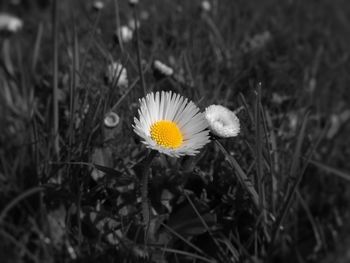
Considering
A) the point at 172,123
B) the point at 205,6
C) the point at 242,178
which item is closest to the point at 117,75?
the point at 172,123

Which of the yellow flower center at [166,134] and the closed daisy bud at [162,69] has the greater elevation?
the closed daisy bud at [162,69]

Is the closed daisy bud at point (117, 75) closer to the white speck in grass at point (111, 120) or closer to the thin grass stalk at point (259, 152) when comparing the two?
the white speck in grass at point (111, 120)

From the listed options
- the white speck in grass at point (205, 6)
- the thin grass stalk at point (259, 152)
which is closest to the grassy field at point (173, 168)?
the thin grass stalk at point (259, 152)

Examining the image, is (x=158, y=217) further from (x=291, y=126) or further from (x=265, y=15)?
(x=265, y=15)

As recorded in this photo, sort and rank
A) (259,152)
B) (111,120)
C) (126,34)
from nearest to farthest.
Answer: (259,152) → (111,120) → (126,34)

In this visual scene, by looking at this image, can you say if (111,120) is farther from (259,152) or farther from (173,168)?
(259,152)

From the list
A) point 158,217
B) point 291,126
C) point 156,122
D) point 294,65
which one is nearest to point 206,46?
point 294,65

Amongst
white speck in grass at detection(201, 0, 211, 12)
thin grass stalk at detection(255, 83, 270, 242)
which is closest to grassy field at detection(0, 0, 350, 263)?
thin grass stalk at detection(255, 83, 270, 242)
